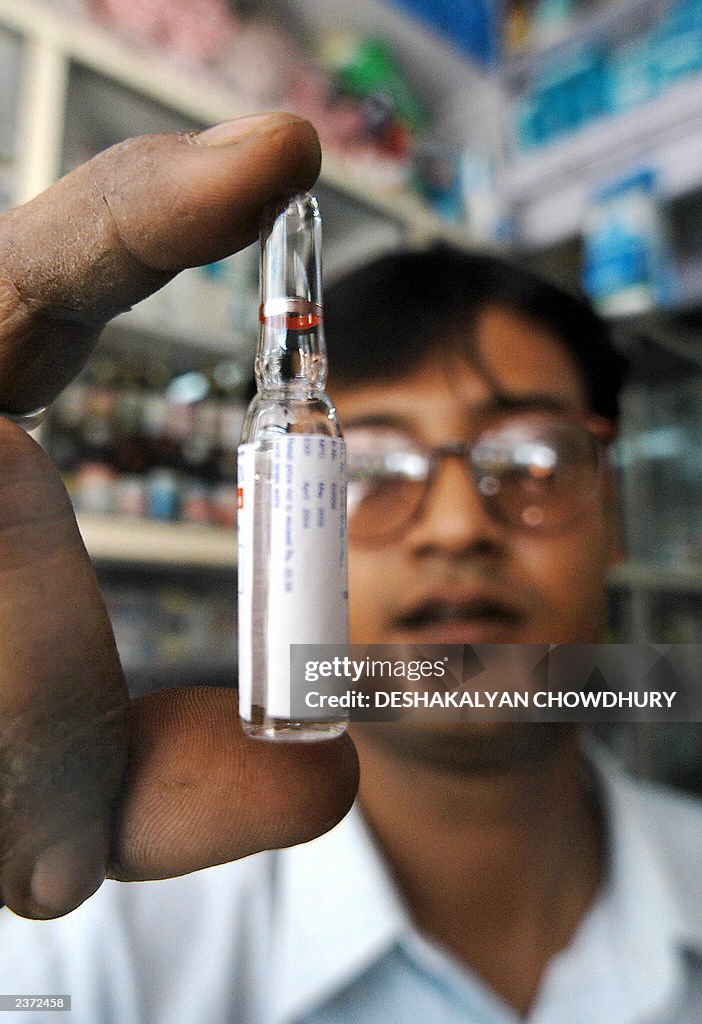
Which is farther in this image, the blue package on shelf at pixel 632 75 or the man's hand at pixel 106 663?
the blue package on shelf at pixel 632 75

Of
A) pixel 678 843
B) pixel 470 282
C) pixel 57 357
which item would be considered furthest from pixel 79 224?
pixel 678 843

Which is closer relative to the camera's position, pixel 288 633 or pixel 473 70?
pixel 288 633

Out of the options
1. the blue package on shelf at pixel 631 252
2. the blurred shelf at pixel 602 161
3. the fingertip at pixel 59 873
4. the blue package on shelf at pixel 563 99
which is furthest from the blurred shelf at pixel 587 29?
the fingertip at pixel 59 873

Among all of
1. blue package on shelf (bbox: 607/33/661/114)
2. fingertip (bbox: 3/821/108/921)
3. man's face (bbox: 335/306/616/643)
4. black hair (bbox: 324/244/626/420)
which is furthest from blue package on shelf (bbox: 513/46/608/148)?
fingertip (bbox: 3/821/108/921)

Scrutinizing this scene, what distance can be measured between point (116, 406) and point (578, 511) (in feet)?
1.64

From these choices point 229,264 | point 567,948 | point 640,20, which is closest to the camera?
point 567,948

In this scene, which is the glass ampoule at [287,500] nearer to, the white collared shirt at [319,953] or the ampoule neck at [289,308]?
the ampoule neck at [289,308]

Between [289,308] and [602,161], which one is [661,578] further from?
[289,308]

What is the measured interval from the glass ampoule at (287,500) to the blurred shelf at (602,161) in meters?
1.01

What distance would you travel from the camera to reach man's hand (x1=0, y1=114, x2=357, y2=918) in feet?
0.65

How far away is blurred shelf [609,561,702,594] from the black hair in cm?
30

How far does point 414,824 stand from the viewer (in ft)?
2.10

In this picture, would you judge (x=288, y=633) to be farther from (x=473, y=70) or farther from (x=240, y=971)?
(x=473, y=70)

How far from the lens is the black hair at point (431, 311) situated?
24.5 inches
